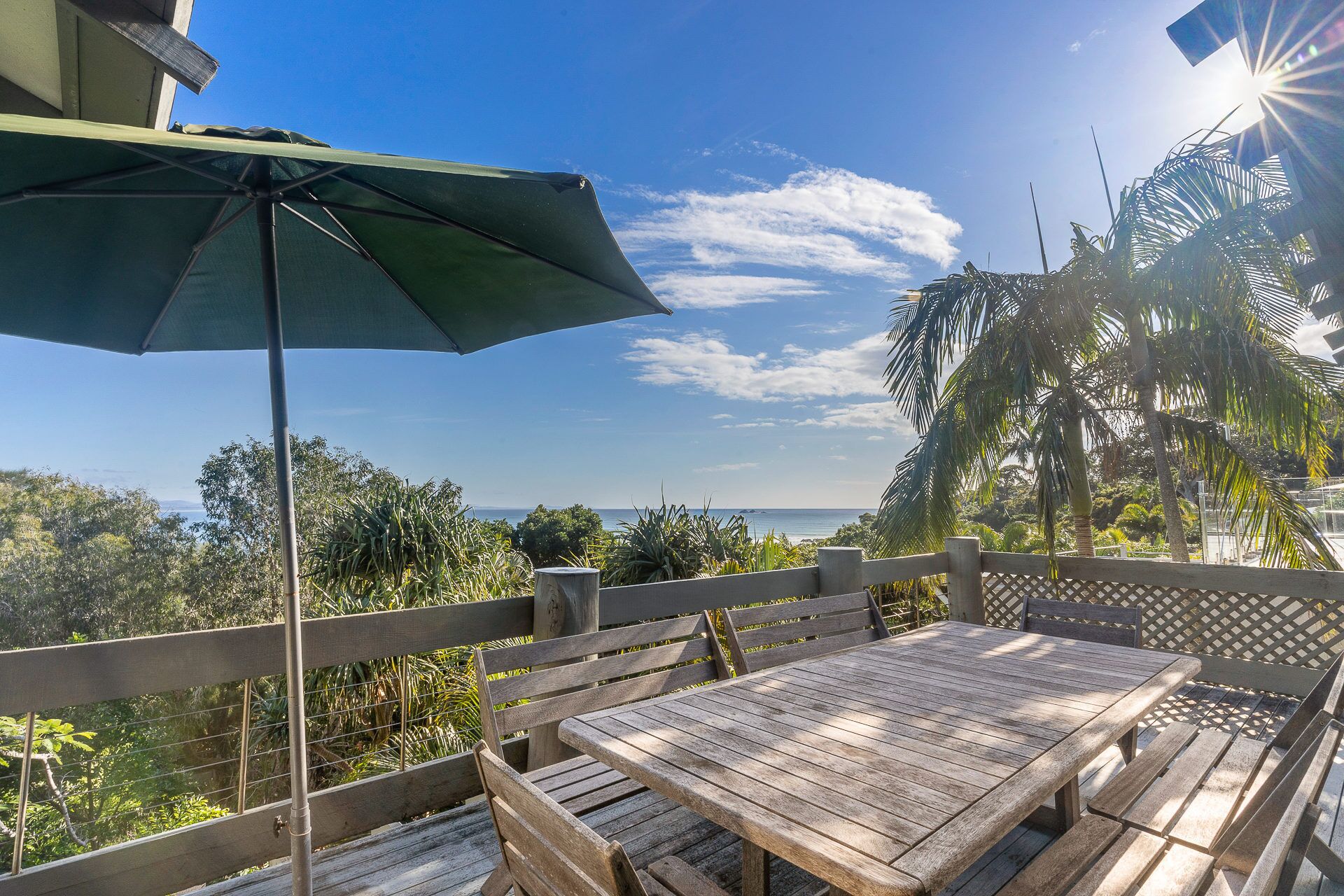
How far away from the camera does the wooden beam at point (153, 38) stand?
94.9 inches

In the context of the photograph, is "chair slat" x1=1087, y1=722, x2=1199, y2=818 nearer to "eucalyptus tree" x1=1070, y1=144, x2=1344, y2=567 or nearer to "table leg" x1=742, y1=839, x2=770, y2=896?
"table leg" x1=742, y1=839, x2=770, y2=896

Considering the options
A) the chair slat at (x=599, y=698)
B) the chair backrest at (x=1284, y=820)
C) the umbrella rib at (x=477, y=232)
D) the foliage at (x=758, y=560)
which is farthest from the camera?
the foliage at (x=758, y=560)

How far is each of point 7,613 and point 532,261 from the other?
26600 millimetres

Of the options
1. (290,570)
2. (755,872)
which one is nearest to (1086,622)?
(755,872)

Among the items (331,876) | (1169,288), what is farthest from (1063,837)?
(1169,288)

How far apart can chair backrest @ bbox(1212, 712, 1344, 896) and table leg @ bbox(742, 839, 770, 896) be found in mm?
919

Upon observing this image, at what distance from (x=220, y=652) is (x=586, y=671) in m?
1.11

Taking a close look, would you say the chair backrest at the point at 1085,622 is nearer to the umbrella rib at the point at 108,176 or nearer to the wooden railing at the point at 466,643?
the wooden railing at the point at 466,643

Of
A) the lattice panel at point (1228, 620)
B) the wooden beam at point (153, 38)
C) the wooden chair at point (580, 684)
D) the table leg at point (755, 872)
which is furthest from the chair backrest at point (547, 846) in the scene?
the lattice panel at point (1228, 620)

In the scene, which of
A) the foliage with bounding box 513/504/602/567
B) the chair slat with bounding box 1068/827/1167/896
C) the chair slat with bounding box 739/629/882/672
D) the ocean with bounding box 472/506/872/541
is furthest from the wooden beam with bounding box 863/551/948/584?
the ocean with bounding box 472/506/872/541

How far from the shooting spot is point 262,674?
201 cm

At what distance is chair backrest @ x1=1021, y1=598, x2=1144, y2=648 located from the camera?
9.68 ft

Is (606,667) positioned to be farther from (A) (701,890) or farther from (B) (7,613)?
(B) (7,613)

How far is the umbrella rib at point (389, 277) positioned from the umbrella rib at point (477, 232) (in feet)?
0.40
